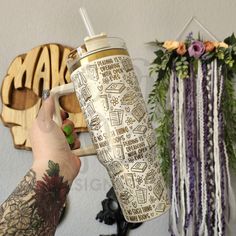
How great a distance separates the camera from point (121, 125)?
436 mm

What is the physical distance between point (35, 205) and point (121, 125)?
0.16 meters

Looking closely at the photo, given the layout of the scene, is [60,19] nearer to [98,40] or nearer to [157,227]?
[98,40]

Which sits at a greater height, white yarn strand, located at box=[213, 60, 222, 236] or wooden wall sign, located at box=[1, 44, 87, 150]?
wooden wall sign, located at box=[1, 44, 87, 150]

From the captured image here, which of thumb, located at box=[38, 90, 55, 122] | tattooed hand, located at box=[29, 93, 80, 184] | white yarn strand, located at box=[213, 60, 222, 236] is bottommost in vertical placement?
white yarn strand, located at box=[213, 60, 222, 236]

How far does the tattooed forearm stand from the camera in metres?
0.42

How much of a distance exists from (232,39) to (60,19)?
0.51 meters

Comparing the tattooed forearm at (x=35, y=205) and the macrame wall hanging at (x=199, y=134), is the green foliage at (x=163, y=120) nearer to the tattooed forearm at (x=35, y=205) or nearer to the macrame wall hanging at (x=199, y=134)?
the macrame wall hanging at (x=199, y=134)

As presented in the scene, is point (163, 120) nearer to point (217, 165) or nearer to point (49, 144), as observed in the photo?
point (217, 165)

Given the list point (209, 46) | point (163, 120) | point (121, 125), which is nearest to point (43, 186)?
point (121, 125)

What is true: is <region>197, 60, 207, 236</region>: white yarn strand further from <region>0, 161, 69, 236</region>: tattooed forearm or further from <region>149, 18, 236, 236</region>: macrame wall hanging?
<region>0, 161, 69, 236</region>: tattooed forearm

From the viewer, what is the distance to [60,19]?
0.98 metres

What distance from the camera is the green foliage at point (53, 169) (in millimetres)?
454

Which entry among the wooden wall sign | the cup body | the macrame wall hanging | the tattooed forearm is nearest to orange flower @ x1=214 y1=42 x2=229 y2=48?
the macrame wall hanging

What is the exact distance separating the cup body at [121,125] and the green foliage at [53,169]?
2.5 inches
